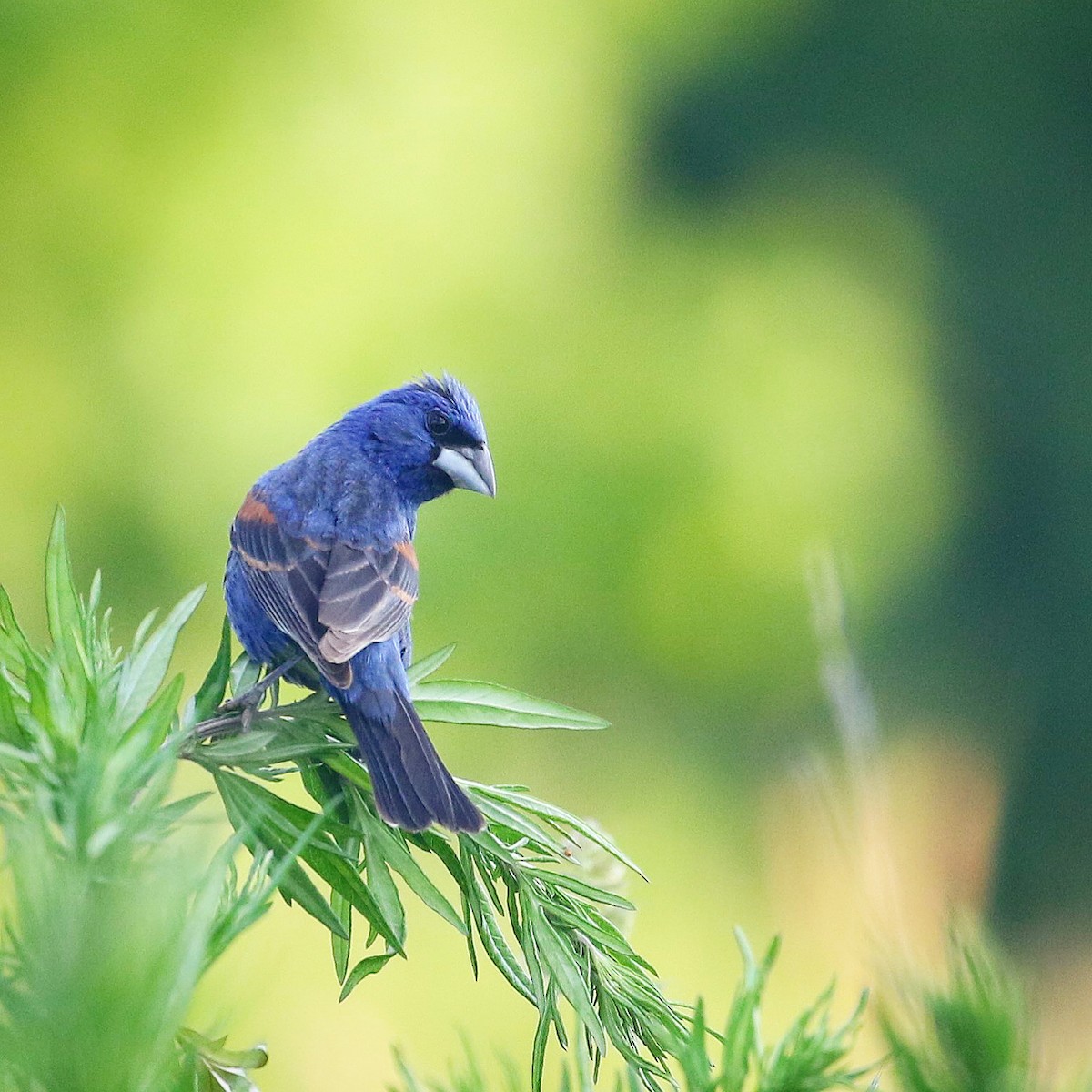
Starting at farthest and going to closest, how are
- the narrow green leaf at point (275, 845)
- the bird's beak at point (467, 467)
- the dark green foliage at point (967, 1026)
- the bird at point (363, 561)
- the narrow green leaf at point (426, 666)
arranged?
1. the bird's beak at point (467, 467)
2. the bird at point (363, 561)
3. the narrow green leaf at point (426, 666)
4. the narrow green leaf at point (275, 845)
5. the dark green foliage at point (967, 1026)

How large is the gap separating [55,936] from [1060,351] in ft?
16.2

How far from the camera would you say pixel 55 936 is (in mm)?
374

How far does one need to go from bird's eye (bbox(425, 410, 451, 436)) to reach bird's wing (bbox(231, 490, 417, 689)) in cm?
25

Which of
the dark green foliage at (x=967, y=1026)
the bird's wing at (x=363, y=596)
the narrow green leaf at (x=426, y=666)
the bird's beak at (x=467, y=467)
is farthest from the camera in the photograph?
the bird's beak at (x=467, y=467)

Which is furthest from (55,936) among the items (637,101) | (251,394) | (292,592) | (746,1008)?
(637,101)

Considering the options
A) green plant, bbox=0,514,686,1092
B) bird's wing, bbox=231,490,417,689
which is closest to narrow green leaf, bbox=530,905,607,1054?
green plant, bbox=0,514,686,1092

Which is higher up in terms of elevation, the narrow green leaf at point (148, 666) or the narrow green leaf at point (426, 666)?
the narrow green leaf at point (426, 666)

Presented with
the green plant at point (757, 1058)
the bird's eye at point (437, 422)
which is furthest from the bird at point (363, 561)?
the green plant at point (757, 1058)

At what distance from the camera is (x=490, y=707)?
97 centimetres

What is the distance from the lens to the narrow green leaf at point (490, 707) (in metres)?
0.94

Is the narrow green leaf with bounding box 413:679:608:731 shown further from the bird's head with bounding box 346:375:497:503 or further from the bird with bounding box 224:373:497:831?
the bird's head with bounding box 346:375:497:503

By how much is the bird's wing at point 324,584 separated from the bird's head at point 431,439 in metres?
0.20

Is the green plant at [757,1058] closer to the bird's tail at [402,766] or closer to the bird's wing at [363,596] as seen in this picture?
the bird's tail at [402,766]

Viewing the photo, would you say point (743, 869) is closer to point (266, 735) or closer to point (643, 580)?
point (643, 580)
